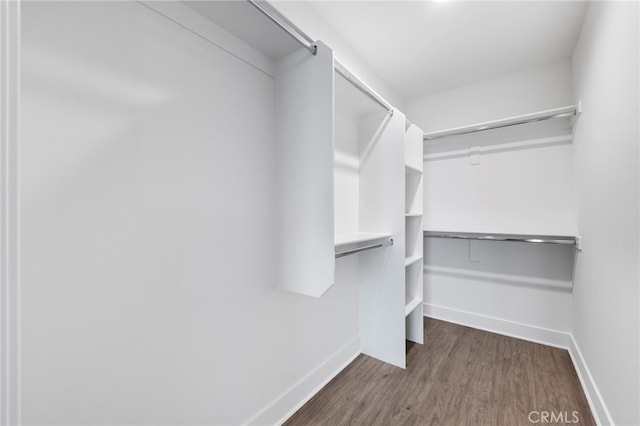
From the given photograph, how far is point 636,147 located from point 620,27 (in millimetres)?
628

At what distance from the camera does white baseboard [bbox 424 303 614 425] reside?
1.53 metres

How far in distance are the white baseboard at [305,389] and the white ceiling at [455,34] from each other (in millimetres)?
2398

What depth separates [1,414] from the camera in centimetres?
40

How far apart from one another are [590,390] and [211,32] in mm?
2910

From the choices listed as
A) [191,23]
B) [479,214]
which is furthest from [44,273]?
[479,214]

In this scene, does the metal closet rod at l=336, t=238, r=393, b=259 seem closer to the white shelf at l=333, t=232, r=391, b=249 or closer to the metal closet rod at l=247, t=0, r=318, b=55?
the white shelf at l=333, t=232, r=391, b=249

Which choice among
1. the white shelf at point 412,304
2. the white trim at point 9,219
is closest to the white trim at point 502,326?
the white shelf at point 412,304

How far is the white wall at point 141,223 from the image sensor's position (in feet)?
2.55

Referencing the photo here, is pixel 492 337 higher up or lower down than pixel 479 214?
lower down

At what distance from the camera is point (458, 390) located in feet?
5.87

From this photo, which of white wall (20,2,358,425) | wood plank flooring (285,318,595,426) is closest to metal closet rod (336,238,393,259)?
white wall (20,2,358,425)

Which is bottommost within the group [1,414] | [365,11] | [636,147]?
[1,414]

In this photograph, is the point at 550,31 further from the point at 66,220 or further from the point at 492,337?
the point at 66,220

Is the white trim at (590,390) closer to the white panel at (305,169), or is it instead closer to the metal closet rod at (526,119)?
the white panel at (305,169)
